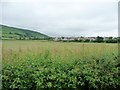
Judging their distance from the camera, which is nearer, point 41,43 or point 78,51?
point 78,51

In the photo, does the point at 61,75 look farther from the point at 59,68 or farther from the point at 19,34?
the point at 19,34

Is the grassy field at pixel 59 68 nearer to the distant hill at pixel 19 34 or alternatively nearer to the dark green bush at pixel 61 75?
the dark green bush at pixel 61 75

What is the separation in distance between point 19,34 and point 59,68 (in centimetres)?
254

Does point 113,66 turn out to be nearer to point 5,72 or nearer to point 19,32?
point 5,72

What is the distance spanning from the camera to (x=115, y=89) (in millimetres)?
5078

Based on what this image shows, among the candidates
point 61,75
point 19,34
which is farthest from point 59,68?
point 19,34

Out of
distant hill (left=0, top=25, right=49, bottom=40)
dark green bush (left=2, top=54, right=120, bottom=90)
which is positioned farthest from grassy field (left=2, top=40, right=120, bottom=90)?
distant hill (left=0, top=25, right=49, bottom=40)

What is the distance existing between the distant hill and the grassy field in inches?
22.9

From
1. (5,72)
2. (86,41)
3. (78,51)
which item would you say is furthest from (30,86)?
(86,41)

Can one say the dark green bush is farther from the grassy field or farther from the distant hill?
the distant hill

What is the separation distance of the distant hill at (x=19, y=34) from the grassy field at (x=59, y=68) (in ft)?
1.91

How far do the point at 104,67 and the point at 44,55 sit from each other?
1.32 meters

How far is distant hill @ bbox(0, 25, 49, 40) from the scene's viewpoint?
610cm

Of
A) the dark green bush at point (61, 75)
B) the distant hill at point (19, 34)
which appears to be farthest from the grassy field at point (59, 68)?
the distant hill at point (19, 34)
